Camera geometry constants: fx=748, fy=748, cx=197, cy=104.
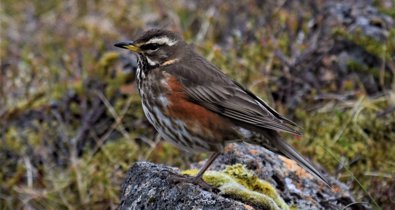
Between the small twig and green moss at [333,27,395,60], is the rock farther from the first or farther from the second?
green moss at [333,27,395,60]

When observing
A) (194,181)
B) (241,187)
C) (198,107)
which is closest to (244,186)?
(241,187)

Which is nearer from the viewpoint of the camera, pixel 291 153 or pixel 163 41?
pixel 291 153

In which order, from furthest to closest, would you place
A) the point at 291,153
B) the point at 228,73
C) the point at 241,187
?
the point at 228,73
the point at 291,153
the point at 241,187

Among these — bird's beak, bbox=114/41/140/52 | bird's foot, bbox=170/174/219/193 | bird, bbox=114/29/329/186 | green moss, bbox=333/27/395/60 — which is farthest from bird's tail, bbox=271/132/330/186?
green moss, bbox=333/27/395/60

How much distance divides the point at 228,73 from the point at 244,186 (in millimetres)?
3628

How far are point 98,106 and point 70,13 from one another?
4235 millimetres

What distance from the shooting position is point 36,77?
32.2ft

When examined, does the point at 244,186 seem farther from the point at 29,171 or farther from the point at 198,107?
the point at 29,171

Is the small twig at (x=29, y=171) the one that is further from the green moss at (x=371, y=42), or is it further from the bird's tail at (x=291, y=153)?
the green moss at (x=371, y=42)

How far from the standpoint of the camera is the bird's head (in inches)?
241

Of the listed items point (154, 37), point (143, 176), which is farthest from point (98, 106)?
point (143, 176)

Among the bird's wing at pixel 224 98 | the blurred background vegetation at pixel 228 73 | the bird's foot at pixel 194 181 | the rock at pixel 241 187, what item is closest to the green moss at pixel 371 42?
the blurred background vegetation at pixel 228 73

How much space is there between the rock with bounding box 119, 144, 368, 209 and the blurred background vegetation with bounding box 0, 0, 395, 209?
731 mm

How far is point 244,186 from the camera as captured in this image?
5434 millimetres
